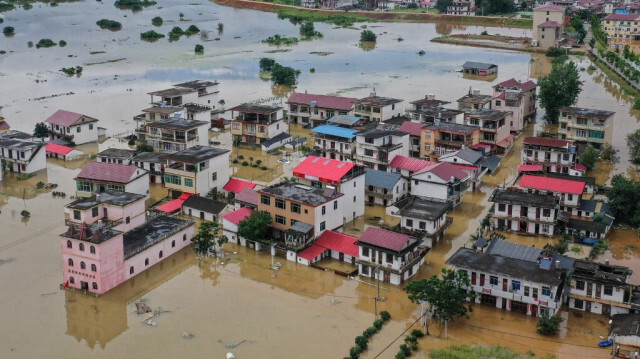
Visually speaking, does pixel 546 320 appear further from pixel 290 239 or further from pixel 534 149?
pixel 534 149

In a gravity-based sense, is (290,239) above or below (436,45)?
below

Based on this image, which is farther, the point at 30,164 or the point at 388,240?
the point at 30,164

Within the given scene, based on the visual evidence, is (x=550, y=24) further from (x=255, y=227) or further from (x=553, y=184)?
(x=255, y=227)

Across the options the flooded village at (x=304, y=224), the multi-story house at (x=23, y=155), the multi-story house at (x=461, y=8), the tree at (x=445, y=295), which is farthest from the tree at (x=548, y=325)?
the multi-story house at (x=461, y=8)

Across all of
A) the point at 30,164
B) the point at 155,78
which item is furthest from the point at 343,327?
the point at 155,78

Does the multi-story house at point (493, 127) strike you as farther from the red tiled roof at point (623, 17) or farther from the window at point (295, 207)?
the red tiled roof at point (623, 17)

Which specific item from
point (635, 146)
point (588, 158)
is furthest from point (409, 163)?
point (635, 146)

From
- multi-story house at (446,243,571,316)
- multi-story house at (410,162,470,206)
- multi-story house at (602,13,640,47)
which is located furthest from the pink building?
multi-story house at (602,13,640,47)
